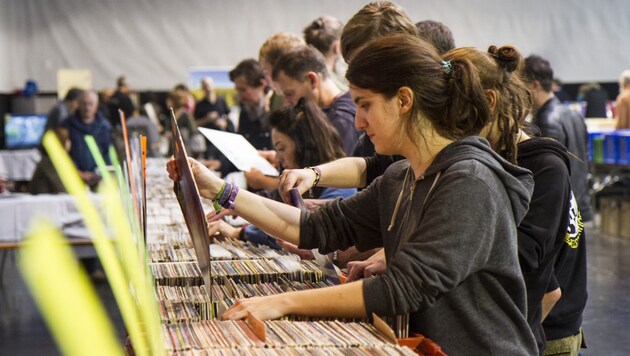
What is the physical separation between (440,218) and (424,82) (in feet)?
0.98

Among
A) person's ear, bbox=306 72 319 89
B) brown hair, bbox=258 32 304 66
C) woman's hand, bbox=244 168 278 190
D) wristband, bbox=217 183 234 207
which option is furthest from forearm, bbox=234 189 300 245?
brown hair, bbox=258 32 304 66

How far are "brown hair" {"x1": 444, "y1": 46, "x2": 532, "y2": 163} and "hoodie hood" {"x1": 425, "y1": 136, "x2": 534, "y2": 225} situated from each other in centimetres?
30

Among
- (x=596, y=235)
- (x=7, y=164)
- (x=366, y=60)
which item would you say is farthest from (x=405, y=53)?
(x=7, y=164)

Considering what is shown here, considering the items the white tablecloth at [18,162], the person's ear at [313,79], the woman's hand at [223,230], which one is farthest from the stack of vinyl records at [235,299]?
the white tablecloth at [18,162]

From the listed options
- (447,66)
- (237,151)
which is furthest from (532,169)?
(237,151)

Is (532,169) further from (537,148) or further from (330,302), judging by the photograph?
(330,302)

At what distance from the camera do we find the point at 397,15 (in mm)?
2832

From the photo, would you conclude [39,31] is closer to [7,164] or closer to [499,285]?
[7,164]

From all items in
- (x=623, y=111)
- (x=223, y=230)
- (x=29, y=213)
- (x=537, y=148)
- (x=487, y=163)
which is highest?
(x=487, y=163)

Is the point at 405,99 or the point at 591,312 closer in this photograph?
the point at 405,99

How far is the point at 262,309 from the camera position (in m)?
1.78

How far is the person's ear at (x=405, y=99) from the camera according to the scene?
70.8 inches

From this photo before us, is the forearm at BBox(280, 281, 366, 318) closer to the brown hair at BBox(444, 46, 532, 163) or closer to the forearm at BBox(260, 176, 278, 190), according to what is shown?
the brown hair at BBox(444, 46, 532, 163)

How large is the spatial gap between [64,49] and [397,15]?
47.5 ft
